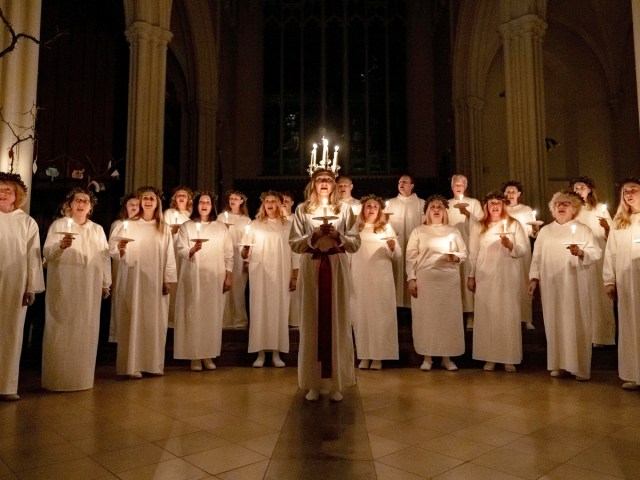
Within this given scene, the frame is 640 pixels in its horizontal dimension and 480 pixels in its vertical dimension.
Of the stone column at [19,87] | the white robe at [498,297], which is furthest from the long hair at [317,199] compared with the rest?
the stone column at [19,87]

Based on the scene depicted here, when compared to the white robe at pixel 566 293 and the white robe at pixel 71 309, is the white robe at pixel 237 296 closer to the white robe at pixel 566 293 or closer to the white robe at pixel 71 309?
the white robe at pixel 71 309

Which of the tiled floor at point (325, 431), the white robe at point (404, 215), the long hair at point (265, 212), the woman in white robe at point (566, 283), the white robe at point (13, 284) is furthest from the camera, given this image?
the white robe at point (404, 215)

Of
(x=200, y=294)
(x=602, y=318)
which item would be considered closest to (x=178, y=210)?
(x=200, y=294)

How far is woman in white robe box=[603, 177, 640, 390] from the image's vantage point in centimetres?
496

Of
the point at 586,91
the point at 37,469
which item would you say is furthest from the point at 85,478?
the point at 586,91

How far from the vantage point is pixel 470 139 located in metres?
13.7

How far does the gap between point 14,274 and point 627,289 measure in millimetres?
5973

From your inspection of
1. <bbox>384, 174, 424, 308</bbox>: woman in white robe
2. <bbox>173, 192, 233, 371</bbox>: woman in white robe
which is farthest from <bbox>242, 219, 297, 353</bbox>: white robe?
<bbox>384, 174, 424, 308</bbox>: woman in white robe

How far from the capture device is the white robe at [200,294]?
5969 mm

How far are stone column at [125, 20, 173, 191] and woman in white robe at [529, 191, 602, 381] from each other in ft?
21.6

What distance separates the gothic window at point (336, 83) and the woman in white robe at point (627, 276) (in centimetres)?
1278

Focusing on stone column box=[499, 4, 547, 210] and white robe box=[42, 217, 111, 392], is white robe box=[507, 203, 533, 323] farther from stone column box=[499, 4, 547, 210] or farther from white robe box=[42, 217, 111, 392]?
white robe box=[42, 217, 111, 392]

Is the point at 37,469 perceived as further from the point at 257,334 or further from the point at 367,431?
the point at 257,334

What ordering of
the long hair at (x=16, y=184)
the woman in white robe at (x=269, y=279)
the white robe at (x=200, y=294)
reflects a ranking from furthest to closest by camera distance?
1. the woman in white robe at (x=269, y=279)
2. the white robe at (x=200, y=294)
3. the long hair at (x=16, y=184)
